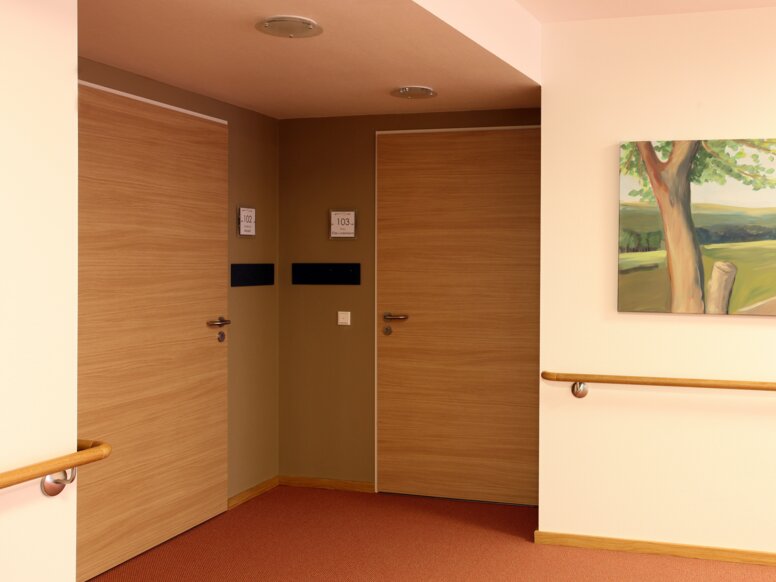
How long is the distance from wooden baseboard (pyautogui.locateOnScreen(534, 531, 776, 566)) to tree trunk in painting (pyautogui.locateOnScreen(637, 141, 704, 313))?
1.10 m

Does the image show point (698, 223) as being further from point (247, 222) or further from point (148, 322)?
point (148, 322)

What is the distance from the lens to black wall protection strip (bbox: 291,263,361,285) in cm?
544

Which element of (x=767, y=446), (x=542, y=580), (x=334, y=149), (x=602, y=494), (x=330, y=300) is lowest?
(x=542, y=580)

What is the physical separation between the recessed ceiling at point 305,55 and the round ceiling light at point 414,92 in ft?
0.18

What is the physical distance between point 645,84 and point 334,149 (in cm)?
196

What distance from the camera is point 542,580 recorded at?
3.95 metres

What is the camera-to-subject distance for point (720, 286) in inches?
162

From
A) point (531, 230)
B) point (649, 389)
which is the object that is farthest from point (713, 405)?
point (531, 230)

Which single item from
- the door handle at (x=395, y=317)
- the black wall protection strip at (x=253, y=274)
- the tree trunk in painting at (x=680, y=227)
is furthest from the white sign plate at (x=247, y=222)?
the tree trunk in painting at (x=680, y=227)

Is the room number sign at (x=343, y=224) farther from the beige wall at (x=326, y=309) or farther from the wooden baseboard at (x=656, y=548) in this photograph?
the wooden baseboard at (x=656, y=548)

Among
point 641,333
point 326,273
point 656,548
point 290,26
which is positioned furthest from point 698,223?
point 326,273

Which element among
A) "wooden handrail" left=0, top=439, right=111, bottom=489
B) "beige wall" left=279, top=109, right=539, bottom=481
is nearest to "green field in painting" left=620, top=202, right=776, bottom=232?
"beige wall" left=279, top=109, right=539, bottom=481

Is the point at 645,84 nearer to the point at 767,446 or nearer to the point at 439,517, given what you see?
the point at 767,446

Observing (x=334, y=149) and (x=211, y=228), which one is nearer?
(x=211, y=228)
